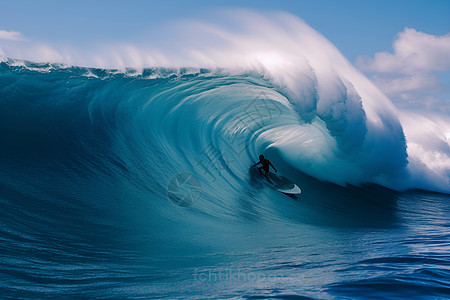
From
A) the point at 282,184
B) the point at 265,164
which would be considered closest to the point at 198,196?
the point at 265,164

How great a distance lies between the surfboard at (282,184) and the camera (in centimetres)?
837

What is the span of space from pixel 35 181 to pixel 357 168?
8.16 meters

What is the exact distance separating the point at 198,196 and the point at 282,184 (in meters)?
2.52

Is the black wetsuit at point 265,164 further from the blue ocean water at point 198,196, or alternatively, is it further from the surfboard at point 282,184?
the blue ocean water at point 198,196

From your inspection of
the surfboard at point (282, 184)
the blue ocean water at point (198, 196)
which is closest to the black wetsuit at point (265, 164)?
the surfboard at point (282, 184)

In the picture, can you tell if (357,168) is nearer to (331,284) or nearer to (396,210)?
(396,210)

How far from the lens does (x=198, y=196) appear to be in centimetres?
692

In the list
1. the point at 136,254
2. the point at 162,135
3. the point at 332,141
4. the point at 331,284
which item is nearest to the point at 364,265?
the point at 331,284

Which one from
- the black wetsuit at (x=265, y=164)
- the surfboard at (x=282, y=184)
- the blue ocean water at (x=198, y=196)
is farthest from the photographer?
the black wetsuit at (x=265, y=164)

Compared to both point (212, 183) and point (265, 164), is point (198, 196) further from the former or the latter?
point (265, 164)

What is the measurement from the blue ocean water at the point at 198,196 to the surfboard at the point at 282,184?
0.28m

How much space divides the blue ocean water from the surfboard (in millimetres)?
276

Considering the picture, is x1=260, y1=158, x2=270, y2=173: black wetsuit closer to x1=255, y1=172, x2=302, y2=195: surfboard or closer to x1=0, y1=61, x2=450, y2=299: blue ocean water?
x1=255, y1=172, x2=302, y2=195: surfboard

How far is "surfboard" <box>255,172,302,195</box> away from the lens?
837 cm
